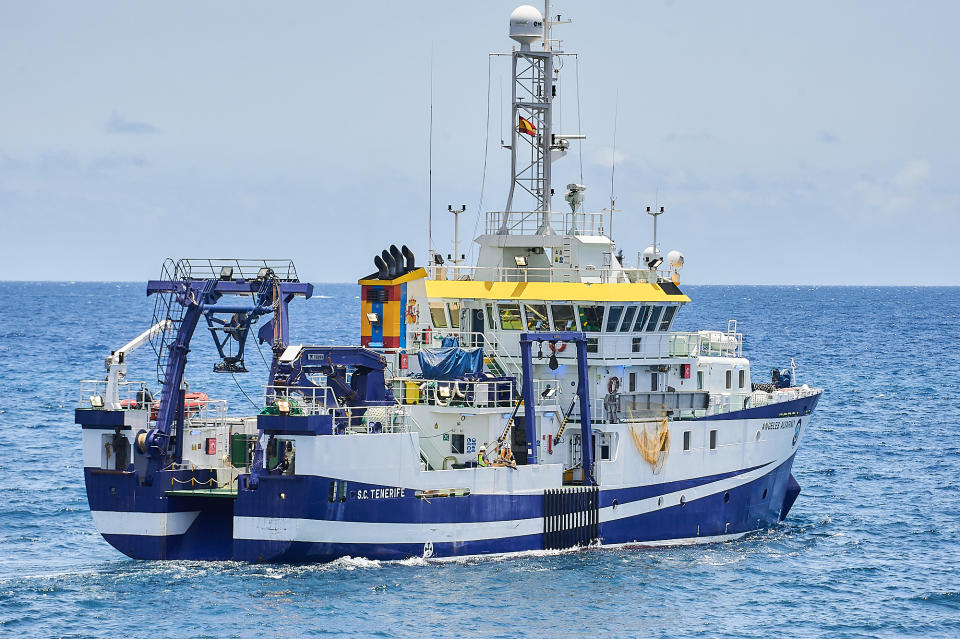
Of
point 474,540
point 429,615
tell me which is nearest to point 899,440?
point 474,540

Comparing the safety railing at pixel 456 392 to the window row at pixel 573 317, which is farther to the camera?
the window row at pixel 573 317

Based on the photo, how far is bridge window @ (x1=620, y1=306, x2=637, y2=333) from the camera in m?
37.1

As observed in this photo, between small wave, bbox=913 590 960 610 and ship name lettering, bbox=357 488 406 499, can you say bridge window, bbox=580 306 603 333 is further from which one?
small wave, bbox=913 590 960 610

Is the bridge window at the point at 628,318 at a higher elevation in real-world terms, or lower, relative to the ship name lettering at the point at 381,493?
higher

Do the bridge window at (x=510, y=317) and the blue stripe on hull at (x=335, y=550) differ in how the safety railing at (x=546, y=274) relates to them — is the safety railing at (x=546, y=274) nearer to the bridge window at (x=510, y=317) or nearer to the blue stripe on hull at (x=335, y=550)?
the bridge window at (x=510, y=317)

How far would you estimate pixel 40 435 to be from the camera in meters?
55.9

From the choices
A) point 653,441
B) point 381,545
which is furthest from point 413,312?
point 381,545

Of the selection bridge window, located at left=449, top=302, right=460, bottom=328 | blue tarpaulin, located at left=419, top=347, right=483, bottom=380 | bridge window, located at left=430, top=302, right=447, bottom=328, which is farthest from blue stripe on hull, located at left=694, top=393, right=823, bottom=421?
bridge window, located at left=430, top=302, right=447, bottom=328

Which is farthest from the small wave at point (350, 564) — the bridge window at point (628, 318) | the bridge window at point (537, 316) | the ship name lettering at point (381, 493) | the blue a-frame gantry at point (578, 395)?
the bridge window at point (628, 318)

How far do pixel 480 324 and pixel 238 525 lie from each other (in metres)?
8.95

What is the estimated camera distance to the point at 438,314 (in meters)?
38.9

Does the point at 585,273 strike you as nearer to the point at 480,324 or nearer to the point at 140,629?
the point at 480,324

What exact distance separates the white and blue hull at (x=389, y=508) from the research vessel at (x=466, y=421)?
4cm

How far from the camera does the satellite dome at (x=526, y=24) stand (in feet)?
125
